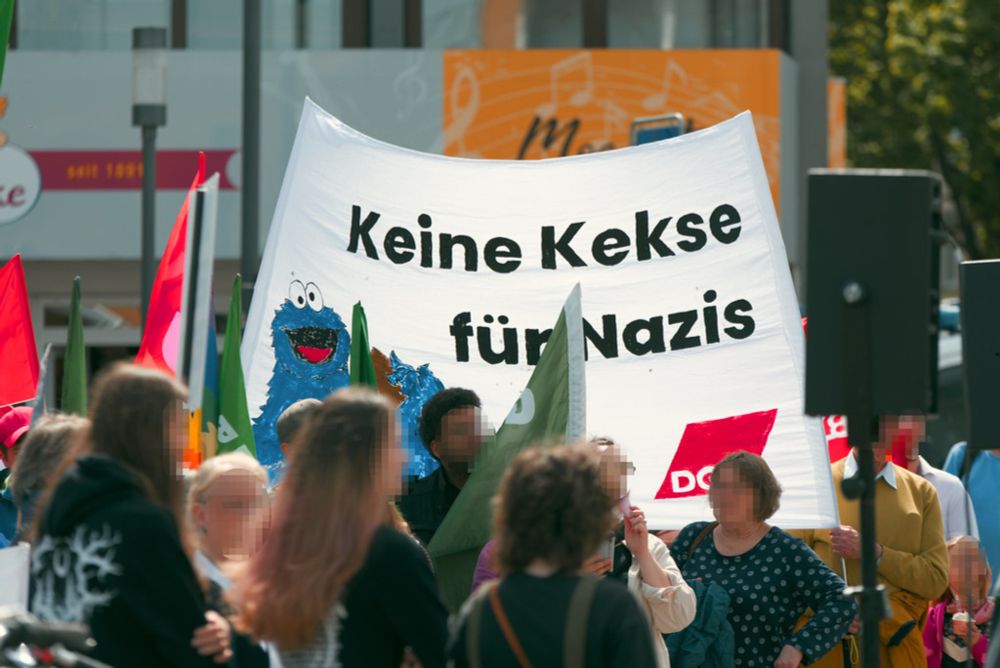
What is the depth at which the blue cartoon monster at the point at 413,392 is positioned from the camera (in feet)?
22.1

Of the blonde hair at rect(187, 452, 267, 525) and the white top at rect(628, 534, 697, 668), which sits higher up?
the blonde hair at rect(187, 452, 267, 525)

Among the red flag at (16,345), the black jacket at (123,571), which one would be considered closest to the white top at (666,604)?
the black jacket at (123,571)

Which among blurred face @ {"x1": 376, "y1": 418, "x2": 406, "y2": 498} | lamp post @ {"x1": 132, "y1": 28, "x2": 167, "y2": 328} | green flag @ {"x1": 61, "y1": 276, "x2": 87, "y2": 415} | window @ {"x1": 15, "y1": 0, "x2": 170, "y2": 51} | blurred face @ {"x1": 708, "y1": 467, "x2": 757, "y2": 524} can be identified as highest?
window @ {"x1": 15, "y1": 0, "x2": 170, "y2": 51}

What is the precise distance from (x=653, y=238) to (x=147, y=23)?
1198 centimetres

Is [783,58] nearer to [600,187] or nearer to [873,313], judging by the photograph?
[600,187]

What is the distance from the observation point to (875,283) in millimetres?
5016

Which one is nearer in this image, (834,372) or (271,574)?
(271,574)

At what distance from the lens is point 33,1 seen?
17656 millimetres

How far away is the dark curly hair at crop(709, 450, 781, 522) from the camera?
237 inches

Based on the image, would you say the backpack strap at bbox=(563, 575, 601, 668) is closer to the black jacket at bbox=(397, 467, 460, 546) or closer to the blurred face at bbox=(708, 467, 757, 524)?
the blurred face at bbox=(708, 467, 757, 524)

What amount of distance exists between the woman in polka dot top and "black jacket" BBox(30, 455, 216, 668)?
2434 millimetres

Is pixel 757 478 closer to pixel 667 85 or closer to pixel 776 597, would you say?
pixel 776 597

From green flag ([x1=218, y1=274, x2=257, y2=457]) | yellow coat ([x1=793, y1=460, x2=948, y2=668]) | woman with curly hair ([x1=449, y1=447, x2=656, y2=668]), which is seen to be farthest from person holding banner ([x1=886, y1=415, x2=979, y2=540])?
woman with curly hair ([x1=449, y1=447, x2=656, y2=668])

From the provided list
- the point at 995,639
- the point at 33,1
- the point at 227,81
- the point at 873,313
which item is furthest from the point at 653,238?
the point at 33,1
